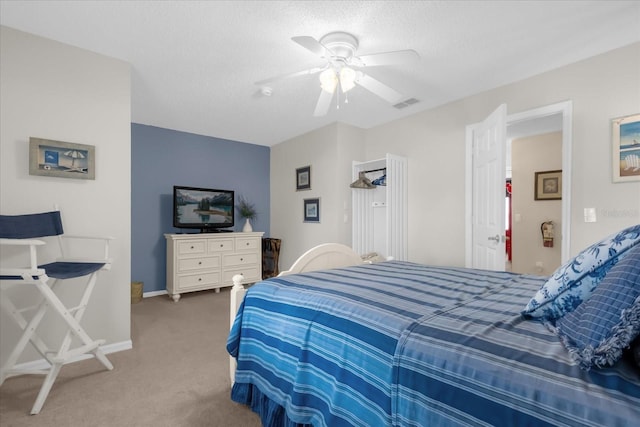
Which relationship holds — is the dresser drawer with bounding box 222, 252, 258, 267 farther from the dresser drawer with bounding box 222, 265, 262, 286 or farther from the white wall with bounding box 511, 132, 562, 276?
the white wall with bounding box 511, 132, 562, 276

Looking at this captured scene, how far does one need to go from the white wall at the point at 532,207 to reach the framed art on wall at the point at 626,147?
2.55 metres

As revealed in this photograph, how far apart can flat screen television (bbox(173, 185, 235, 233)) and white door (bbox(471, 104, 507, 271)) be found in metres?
3.46

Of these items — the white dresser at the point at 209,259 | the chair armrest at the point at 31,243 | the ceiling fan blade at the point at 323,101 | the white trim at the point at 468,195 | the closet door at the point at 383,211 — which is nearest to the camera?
the chair armrest at the point at 31,243

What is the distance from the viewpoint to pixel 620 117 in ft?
7.48

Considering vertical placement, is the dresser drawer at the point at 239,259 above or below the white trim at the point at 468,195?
below

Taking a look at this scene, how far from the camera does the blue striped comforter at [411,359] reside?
69 cm

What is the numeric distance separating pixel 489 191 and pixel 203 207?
3.75 m

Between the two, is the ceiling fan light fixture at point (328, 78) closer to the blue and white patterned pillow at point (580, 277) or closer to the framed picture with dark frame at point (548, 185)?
the blue and white patterned pillow at point (580, 277)

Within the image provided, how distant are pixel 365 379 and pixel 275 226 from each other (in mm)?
4403

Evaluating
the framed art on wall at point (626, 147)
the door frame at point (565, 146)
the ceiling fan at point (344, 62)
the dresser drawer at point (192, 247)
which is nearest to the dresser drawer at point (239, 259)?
the dresser drawer at point (192, 247)

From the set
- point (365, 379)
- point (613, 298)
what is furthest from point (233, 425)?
point (613, 298)

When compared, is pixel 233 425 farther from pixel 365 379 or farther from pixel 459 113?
pixel 459 113

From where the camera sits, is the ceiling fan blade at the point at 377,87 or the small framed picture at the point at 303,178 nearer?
the ceiling fan blade at the point at 377,87

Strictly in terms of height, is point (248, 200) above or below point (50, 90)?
below
